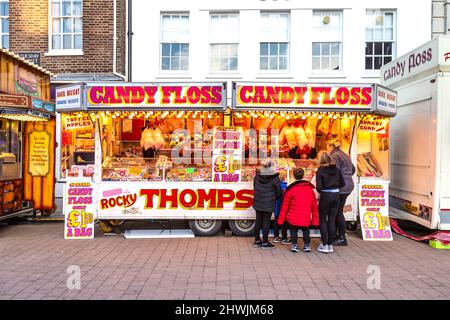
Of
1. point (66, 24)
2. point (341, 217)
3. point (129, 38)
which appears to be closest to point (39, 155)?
point (129, 38)

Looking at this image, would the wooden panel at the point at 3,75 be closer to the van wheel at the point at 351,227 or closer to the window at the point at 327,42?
the van wheel at the point at 351,227

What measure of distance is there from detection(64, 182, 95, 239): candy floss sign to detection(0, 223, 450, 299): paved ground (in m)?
0.28

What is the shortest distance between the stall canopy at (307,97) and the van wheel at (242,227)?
7.47 ft

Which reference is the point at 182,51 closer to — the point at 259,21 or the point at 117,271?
the point at 259,21

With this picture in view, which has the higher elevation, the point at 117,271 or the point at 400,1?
the point at 400,1

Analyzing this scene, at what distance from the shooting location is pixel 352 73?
12.9 metres

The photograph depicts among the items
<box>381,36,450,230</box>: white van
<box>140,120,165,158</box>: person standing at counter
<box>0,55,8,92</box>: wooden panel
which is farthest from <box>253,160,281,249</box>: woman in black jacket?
<box>0,55,8,92</box>: wooden panel

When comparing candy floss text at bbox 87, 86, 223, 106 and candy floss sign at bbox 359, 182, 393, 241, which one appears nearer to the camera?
candy floss text at bbox 87, 86, 223, 106

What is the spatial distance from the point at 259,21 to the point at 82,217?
811 centimetres

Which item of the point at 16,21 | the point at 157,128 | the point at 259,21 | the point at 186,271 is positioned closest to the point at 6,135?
the point at 157,128

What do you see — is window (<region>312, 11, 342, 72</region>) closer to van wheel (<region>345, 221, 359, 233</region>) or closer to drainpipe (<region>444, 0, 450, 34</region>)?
drainpipe (<region>444, 0, 450, 34</region>)

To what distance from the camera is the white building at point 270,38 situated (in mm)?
12914

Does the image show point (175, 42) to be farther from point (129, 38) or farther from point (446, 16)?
point (446, 16)

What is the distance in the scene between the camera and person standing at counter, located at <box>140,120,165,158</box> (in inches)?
375
